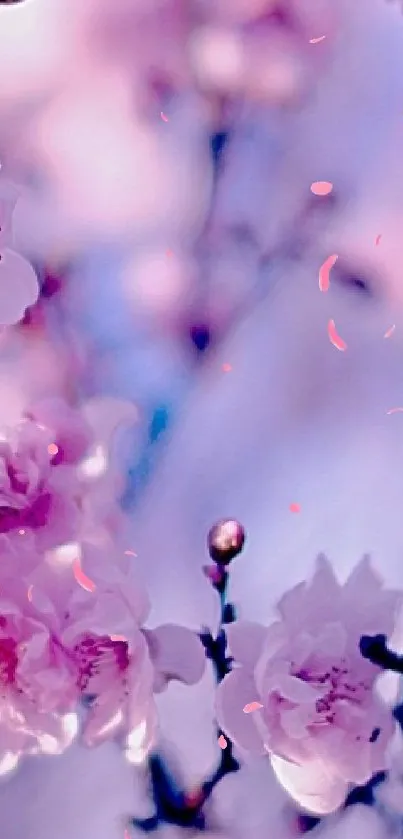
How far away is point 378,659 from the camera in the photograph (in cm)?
89

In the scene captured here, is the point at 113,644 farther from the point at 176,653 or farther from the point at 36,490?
the point at 36,490

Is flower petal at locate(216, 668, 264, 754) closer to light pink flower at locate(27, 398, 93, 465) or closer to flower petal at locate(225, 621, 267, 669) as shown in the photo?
flower petal at locate(225, 621, 267, 669)

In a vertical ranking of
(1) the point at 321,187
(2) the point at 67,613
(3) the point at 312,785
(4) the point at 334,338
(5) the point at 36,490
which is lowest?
(3) the point at 312,785

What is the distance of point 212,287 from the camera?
0.90 metres

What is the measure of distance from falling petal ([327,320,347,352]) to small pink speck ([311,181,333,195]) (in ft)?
0.47

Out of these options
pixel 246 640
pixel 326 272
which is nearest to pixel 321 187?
pixel 326 272

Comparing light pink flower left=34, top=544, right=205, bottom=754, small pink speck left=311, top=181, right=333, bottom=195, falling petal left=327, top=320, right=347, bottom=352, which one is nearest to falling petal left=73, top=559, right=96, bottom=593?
light pink flower left=34, top=544, right=205, bottom=754

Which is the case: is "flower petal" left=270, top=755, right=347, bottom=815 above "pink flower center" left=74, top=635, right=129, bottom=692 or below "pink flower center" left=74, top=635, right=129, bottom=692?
below

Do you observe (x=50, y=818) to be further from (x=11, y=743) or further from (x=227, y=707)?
(x=227, y=707)

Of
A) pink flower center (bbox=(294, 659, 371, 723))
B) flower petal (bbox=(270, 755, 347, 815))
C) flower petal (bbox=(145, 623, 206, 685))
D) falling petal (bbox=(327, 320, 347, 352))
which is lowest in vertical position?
flower petal (bbox=(270, 755, 347, 815))

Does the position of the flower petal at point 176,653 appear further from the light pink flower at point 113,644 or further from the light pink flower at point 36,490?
the light pink flower at point 36,490

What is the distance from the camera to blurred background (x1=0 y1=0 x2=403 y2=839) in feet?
2.89

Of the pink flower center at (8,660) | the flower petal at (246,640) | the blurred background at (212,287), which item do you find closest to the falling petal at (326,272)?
the blurred background at (212,287)

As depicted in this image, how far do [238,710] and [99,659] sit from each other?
166 millimetres
